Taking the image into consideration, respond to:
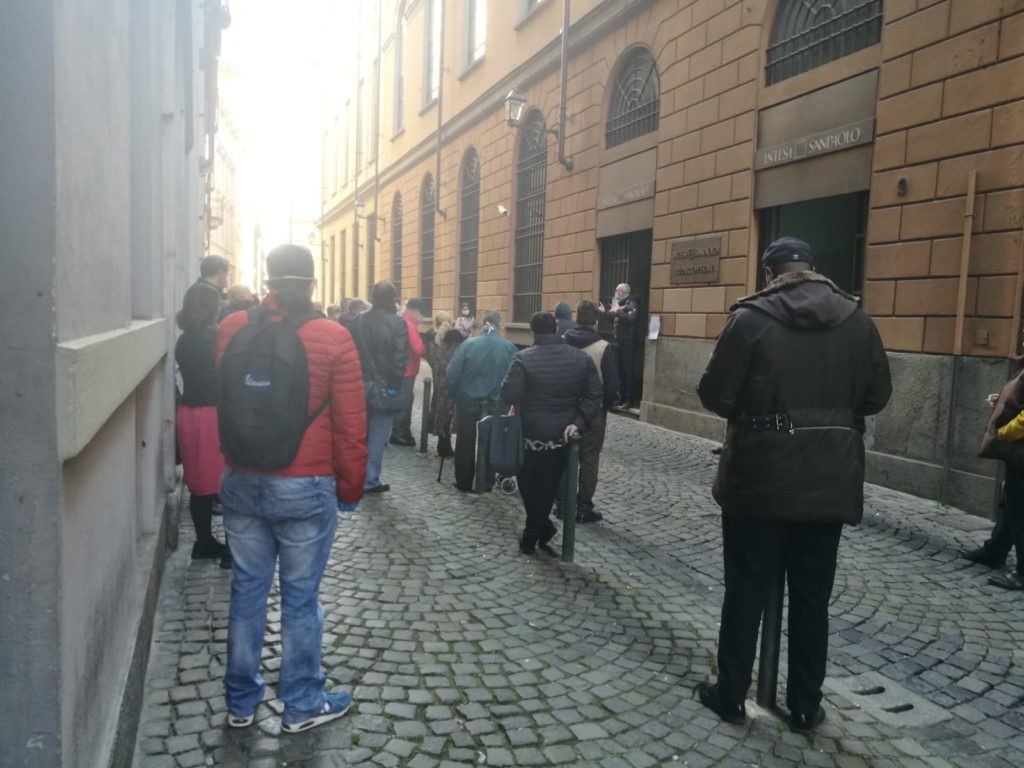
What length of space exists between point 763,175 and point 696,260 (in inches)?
59.2

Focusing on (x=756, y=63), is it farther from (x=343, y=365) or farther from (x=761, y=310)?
(x=343, y=365)

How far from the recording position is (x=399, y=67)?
1123 inches

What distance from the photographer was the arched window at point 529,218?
1650cm

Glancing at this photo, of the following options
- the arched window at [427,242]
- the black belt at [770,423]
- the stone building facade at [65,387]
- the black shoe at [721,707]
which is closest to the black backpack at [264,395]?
the stone building facade at [65,387]

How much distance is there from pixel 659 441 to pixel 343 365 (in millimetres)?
7848

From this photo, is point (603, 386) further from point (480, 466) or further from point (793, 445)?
point (793, 445)

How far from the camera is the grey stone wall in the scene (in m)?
6.72

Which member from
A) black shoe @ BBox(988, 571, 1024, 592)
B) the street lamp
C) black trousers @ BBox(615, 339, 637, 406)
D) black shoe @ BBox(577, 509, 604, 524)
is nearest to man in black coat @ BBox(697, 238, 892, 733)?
black shoe @ BBox(988, 571, 1024, 592)

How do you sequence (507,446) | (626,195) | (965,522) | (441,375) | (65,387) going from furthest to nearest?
(626,195) < (441,375) < (965,522) < (507,446) < (65,387)

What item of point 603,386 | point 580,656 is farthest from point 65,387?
point 603,386

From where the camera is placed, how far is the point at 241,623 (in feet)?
10.3

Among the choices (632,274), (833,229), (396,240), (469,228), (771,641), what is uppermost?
(396,240)

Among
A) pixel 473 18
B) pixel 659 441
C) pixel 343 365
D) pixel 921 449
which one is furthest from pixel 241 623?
pixel 473 18

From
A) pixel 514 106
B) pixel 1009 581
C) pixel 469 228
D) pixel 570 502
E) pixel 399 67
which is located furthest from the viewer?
pixel 399 67
